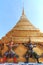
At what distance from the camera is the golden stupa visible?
3962 centimetres

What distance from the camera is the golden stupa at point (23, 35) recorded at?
39.6m

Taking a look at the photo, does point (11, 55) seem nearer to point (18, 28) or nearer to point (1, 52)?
point (1, 52)

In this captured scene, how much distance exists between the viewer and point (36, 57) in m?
38.8

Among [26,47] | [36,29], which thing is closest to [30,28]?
[36,29]

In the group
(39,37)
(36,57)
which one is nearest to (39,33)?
(39,37)

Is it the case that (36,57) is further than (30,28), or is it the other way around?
(30,28)

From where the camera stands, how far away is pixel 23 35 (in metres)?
41.6

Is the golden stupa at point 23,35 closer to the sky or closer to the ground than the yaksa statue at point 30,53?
closer to the sky

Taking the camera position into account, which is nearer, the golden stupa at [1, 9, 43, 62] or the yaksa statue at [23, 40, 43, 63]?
the yaksa statue at [23, 40, 43, 63]

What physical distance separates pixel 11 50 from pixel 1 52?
115 centimetres

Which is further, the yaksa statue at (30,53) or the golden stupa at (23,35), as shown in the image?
the golden stupa at (23,35)

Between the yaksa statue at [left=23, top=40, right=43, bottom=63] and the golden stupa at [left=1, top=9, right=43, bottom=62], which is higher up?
the golden stupa at [left=1, top=9, right=43, bottom=62]

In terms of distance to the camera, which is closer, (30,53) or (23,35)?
(30,53)

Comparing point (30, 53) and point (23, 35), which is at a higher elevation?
point (23, 35)
